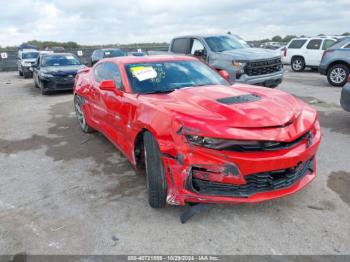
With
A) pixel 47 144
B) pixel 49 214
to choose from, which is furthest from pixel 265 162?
pixel 47 144

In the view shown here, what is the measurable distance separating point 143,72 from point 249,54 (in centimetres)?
519

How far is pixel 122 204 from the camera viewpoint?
138 inches

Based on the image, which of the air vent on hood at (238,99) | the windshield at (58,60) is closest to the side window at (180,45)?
the windshield at (58,60)

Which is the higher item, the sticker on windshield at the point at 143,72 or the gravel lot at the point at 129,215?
the sticker on windshield at the point at 143,72

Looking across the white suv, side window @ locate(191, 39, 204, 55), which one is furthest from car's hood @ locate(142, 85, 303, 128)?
the white suv

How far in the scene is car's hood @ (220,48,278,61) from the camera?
8469 millimetres

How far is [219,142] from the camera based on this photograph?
9.02 ft

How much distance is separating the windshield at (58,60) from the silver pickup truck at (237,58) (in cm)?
499

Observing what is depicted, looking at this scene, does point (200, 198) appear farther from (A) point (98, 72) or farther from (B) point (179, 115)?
(A) point (98, 72)

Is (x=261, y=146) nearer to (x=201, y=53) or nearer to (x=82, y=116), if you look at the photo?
(x=82, y=116)

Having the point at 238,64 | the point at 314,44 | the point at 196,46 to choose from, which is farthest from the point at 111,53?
the point at 238,64

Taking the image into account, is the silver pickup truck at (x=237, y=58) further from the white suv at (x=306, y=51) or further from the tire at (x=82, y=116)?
the white suv at (x=306, y=51)

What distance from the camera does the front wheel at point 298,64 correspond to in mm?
16281

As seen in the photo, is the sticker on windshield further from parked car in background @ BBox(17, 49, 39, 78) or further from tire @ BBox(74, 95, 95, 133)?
parked car in background @ BBox(17, 49, 39, 78)
